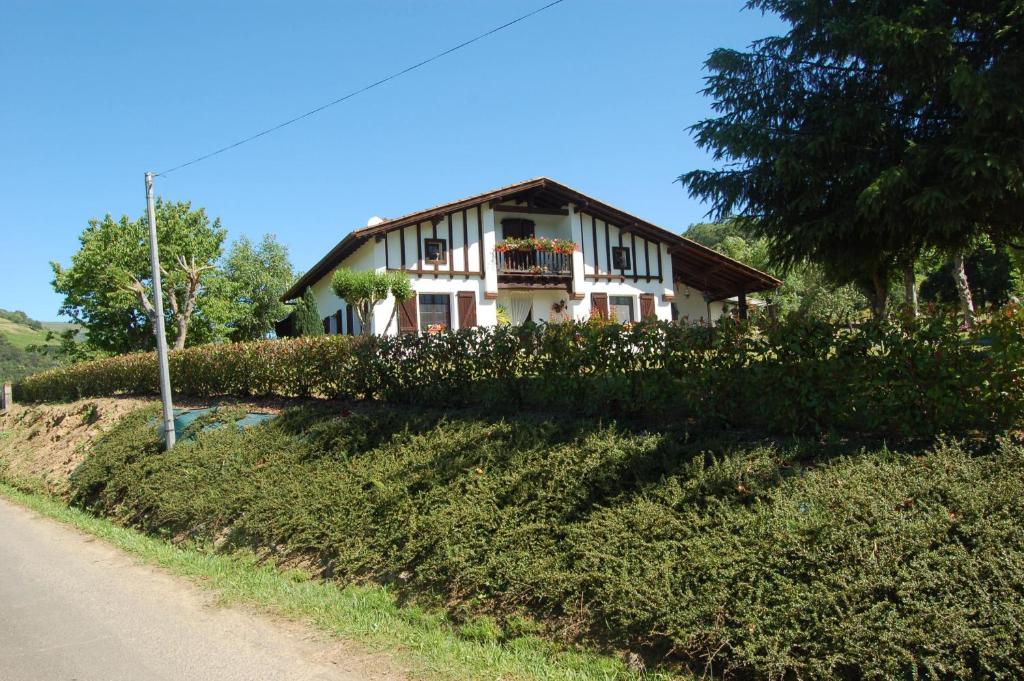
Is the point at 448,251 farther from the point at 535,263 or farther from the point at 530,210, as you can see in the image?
the point at 530,210

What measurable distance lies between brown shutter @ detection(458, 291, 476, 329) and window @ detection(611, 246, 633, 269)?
5774 mm

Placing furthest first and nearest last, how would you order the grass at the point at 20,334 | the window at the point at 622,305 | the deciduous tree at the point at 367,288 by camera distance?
1. the grass at the point at 20,334
2. the window at the point at 622,305
3. the deciduous tree at the point at 367,288

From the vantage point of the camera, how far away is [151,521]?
8.80 meters

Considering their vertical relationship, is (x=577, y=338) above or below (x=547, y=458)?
above

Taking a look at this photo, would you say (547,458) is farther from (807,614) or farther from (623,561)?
(807,614)

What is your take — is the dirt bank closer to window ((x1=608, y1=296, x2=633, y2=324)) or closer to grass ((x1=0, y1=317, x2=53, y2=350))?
window ((x1=608, y1=296, x2=633, y2=324))

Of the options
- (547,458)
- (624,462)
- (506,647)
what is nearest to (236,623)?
(506,647)

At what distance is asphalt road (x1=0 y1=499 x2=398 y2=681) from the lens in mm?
4395

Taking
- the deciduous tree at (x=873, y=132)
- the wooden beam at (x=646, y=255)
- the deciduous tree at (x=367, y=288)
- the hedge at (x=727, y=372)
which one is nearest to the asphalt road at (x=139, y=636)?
the hedge at (x=727, y=372)

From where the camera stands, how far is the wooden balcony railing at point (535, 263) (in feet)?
78.0

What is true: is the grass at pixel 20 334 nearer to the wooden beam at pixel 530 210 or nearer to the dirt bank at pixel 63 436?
the dirt bank at pixel 63 436

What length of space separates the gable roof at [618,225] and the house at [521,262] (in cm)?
5

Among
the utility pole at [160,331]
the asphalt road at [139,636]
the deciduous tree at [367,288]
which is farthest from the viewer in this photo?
the deciduous tree at [367,288]

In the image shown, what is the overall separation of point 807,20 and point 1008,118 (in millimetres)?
2818
